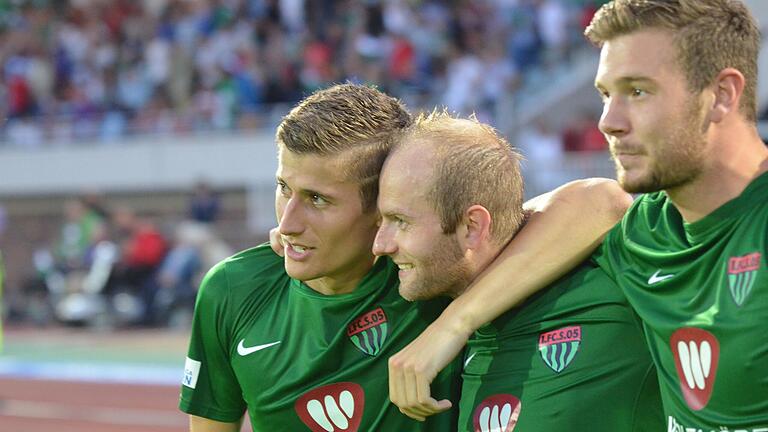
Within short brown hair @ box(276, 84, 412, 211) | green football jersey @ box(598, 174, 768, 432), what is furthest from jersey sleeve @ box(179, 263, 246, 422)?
green football jersey @ box(598, 174, 768, 432)

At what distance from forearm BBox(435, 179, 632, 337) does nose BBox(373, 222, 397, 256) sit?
249 mm

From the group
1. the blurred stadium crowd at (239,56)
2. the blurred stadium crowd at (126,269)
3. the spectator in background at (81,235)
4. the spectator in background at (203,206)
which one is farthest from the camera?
the spectator in background at (81,235)

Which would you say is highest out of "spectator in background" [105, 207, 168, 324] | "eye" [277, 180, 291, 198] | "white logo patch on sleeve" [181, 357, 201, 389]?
"spectator in background" [105, 207, 168, 324]

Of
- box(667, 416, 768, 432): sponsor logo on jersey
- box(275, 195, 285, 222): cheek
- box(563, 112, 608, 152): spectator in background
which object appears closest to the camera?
box(667, 416, 768, 432): sponsor logo on jersey

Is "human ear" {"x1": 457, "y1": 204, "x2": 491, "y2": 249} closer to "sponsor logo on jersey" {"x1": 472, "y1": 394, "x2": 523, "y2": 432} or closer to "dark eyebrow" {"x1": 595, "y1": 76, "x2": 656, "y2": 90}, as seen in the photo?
"sponsor logo on jersey" {"x1": 472, "y1": 394, "x2": 523, "y2": 432}

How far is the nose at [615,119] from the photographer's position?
9.32 feet

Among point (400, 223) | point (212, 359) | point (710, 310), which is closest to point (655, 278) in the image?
point (710, 310)

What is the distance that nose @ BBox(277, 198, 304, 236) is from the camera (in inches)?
134

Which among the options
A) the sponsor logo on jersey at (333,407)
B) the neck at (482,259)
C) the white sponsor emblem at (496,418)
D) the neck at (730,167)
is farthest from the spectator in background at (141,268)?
the neck at (730,167)

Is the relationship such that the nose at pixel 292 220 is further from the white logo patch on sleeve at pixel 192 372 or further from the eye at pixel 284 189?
the white logo patch on sleeve at pixel 192 372

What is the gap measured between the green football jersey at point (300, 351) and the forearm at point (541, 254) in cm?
29

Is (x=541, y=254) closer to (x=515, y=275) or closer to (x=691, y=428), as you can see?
(x=515, y=275)

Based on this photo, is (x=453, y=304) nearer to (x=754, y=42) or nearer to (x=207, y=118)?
(x=754, y=42)

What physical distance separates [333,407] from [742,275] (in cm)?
138
